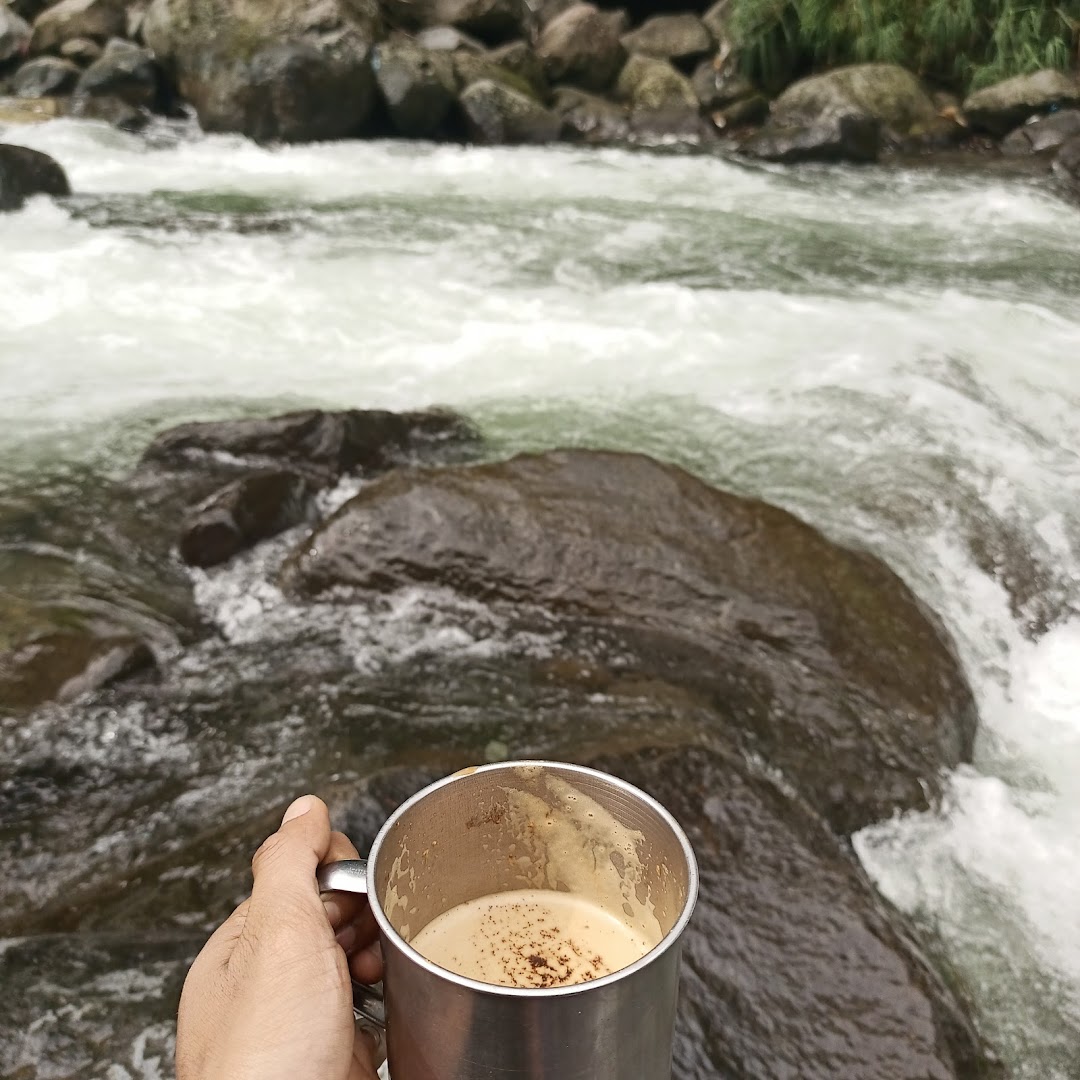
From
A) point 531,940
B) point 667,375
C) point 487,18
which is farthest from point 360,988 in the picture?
point 487,18

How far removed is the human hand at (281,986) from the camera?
3.54ft

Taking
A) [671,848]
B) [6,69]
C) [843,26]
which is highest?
[671,848]

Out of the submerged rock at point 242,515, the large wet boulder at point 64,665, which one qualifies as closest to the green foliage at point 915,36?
the submerged rock at point 242,515

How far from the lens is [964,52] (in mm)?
11492

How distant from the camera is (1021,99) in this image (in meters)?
10.5

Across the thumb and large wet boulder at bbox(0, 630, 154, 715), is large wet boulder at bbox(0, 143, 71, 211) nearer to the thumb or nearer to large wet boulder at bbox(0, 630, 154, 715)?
large wet boulder at bbox(0, 630, 154, 715)

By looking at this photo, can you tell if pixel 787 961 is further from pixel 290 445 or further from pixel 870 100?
pixel 870 100

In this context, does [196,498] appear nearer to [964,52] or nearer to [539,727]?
[539,727]

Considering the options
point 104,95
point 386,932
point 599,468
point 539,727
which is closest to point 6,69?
point 104,95

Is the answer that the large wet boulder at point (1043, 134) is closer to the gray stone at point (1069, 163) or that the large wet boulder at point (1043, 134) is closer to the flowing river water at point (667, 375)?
the gray stone at point (1069, 163)

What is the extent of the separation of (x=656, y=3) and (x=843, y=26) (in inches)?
125

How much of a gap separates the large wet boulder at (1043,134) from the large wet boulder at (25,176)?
8685 millimetres

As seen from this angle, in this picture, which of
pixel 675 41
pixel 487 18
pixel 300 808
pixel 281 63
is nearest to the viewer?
pixel 300 808

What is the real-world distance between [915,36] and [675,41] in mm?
2943
